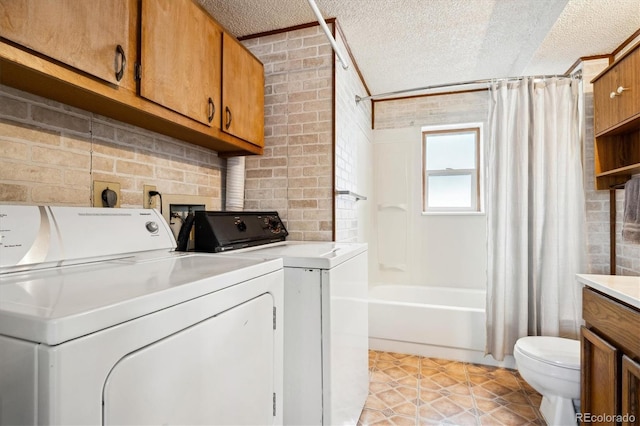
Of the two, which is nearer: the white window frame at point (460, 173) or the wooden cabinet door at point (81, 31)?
the wooden cabinet door at point (81, 31)

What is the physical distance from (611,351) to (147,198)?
2203mm

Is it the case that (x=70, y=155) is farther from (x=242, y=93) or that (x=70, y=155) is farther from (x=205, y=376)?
(x=205, y=376)

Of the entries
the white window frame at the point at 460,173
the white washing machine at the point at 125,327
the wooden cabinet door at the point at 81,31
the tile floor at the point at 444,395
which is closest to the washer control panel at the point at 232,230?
the white washing machine at the point at 125,327

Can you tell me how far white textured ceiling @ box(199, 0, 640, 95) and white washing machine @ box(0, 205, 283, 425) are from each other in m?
1.56

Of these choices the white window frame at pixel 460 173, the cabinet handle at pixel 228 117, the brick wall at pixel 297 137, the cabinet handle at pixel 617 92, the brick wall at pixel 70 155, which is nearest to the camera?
the brick wall at pixel 70 155

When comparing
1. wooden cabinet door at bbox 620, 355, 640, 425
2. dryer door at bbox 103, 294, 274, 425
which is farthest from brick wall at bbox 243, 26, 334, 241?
wooden cabinet door at bbox 620, 355, 640, 425

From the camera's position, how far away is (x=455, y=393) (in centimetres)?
215

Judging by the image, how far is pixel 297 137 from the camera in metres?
2.19

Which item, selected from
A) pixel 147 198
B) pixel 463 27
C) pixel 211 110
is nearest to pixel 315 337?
pixel 147 198

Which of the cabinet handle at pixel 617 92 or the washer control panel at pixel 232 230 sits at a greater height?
the cabinet handle at pixel 617 92

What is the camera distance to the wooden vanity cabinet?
123cm

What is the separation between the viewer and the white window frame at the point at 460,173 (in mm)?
3416

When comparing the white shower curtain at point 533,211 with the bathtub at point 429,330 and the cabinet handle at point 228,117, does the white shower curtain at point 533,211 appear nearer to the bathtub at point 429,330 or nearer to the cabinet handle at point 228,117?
the bathtub at point 429,330

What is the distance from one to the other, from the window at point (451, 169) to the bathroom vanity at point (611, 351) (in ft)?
6.34
